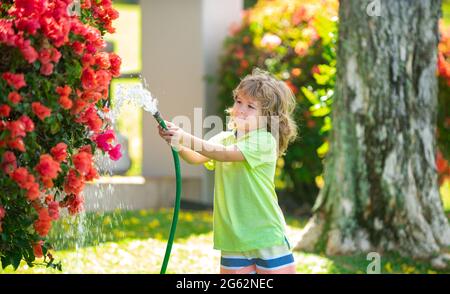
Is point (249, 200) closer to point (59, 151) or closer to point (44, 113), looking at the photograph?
point (59, 151)

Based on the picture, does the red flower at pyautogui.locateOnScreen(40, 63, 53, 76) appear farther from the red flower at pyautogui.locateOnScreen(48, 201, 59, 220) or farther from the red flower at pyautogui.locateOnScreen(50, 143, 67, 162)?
the red flower at pyautogui.locateOnScreen(48, 201, 59, 220)

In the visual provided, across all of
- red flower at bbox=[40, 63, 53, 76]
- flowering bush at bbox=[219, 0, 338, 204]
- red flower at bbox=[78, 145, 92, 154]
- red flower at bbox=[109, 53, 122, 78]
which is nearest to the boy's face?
red flower at bbox=[109, 53, 122, 78]

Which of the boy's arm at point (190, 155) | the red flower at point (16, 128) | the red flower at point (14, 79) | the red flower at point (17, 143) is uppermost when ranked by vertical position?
the red flower at point (14, 79)

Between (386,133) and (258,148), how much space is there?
2167 mm

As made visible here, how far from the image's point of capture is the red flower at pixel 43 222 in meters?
3.27

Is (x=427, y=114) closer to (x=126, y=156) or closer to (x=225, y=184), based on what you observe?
(x=225, y=184)

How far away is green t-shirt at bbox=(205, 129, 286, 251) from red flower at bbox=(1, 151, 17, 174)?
98 cm

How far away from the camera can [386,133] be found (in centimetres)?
551

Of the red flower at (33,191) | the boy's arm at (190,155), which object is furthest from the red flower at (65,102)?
the boy's arm at (190,155)

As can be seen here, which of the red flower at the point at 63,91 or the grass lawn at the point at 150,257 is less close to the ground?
the red flower at the point at 63,91

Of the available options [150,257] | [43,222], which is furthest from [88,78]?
[150,257]

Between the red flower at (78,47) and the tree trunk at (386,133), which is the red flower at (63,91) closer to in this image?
the red flower at (78,47)

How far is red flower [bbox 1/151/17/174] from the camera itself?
9.91ft
